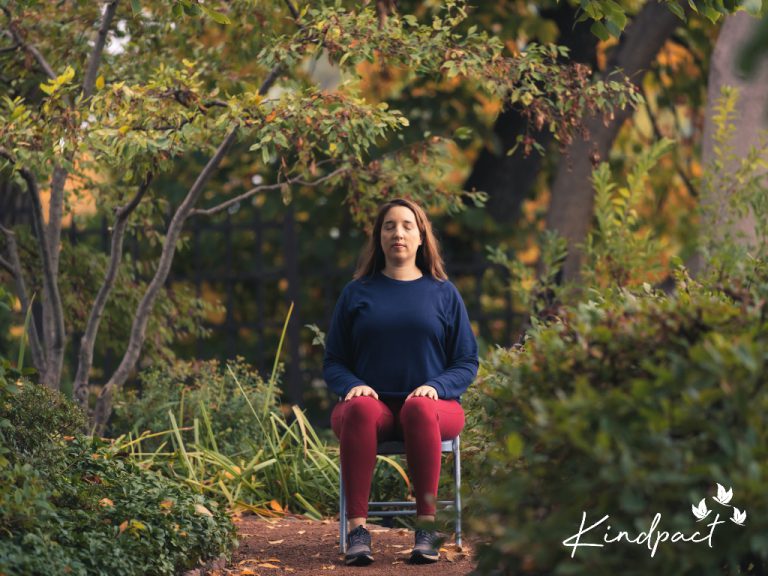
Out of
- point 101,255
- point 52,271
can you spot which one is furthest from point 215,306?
point 52,271

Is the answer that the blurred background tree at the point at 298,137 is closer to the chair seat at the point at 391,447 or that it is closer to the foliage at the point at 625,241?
the foliage at the point at 625,241

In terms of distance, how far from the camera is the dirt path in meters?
4.66

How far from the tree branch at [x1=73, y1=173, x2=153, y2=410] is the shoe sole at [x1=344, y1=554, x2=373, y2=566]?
2.54 meters

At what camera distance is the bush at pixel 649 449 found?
2.41 meters

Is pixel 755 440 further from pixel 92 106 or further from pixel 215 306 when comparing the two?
pixel 215 306

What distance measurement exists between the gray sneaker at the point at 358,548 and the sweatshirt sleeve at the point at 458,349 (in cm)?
69

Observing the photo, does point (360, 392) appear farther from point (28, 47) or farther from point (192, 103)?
point (28, 47)

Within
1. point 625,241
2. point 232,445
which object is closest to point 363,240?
point 625,241

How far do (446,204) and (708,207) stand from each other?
212 cm

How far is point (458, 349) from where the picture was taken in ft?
16.5

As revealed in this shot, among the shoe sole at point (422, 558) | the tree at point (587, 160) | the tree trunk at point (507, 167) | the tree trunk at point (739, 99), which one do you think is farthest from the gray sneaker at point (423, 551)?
the tree trunk at point (507, 167)

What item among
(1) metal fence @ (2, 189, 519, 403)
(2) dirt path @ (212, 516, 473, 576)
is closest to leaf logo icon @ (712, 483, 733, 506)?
(2) dirt path @ (212, 516, 473, 576)

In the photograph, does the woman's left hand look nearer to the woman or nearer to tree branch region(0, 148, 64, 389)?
the woman

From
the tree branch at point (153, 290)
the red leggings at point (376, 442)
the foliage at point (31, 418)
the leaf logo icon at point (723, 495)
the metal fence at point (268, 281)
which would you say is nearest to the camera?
the leaf logo icon at point (723, 495)
